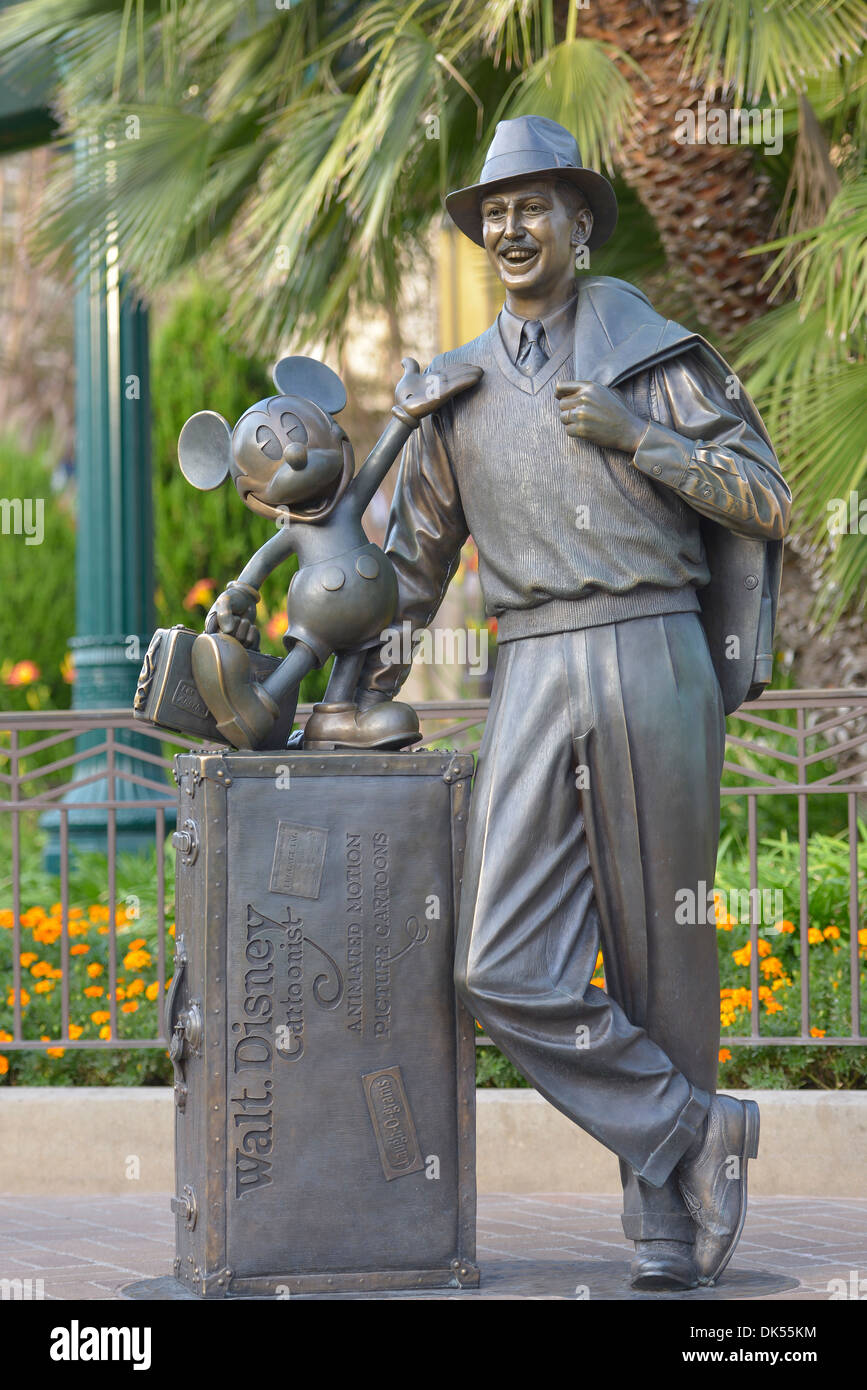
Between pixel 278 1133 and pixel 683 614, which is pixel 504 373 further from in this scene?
pixel 278 1133

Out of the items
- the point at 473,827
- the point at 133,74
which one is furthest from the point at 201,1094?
the point at 133,74

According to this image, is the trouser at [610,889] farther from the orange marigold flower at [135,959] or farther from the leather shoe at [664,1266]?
the orange marigold flower at [135,959]

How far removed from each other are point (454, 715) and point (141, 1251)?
2.20m

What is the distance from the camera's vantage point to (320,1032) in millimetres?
3646

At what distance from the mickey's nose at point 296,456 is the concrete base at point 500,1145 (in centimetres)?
231

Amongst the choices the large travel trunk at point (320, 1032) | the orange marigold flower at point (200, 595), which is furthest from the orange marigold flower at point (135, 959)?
the orange marigold flower at point (200, 595)

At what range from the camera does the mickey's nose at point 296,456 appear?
3766 mm

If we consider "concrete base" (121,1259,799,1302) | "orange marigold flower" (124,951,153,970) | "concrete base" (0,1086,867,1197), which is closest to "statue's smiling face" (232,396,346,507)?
"concrete base" (121,1259,799,1302)

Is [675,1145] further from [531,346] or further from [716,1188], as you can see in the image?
[531,346]

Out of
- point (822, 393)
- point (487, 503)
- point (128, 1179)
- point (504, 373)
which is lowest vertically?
point (128, 1179)

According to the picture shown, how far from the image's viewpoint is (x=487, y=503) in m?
3.79

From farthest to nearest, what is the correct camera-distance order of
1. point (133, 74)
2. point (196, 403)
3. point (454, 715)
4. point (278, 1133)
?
point (196, 403) < point (133, 74) < point (454, 715) < point (278, 1133)

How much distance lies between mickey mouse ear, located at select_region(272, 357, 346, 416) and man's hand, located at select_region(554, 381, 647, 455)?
0.62m

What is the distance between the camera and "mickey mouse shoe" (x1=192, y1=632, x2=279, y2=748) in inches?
144
